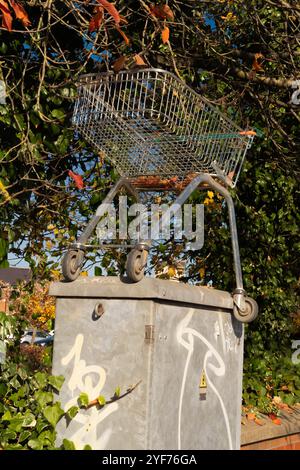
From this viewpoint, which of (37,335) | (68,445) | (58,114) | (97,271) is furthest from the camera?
(37,335)

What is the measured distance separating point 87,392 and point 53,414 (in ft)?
0.66

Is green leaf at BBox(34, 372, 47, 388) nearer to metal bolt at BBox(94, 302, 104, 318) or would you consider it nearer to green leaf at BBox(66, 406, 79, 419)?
green leaf at BBox(66, 406, 79, 419)

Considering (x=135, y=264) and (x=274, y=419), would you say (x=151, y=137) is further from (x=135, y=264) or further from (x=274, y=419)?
(x=274, y=419)

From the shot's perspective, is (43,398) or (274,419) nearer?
(43,398)

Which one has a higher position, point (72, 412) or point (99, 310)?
point (99, 310)

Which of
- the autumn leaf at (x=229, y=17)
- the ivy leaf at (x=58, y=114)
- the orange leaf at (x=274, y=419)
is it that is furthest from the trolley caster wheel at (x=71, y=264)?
the autumn leaf at (x=229, y=17)

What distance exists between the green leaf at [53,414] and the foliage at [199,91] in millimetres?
1626

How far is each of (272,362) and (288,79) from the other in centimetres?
281

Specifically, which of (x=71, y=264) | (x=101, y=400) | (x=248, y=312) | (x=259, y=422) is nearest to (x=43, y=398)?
(x=101, y=400)

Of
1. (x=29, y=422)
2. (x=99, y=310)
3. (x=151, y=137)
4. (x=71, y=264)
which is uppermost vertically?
(x=151, y=137)

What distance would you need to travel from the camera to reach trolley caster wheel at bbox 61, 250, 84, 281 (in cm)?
372

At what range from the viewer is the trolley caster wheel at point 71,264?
3719 millimetres

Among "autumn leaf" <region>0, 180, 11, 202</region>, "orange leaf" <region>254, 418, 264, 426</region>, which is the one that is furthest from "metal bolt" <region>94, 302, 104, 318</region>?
"orange leaf" <region>254, 418, 264, 426</region>

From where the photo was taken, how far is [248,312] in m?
4.18
